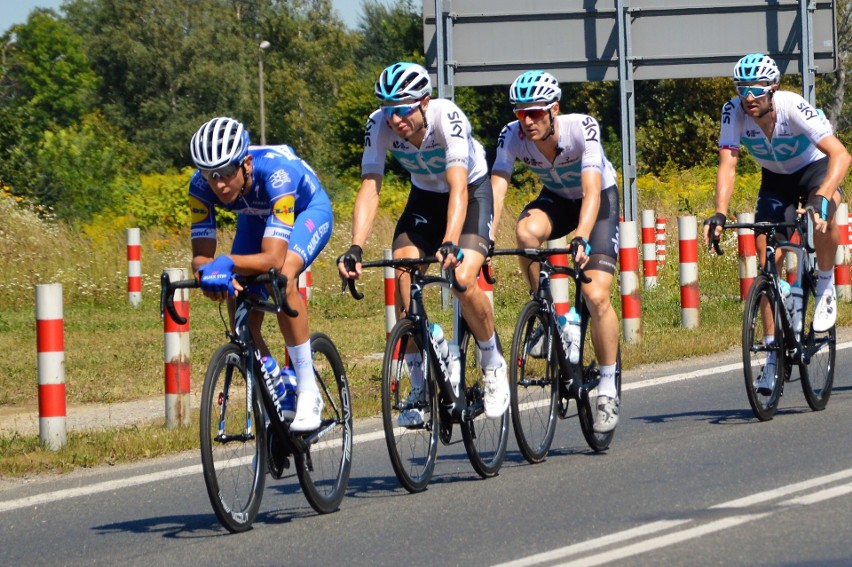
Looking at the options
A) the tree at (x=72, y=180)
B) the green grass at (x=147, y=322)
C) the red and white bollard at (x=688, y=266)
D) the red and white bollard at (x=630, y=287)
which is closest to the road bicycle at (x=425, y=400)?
the green grass at (x=147, y=322)

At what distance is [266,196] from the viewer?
7.12 meters

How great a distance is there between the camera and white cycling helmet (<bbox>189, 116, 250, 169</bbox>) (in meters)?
6.63

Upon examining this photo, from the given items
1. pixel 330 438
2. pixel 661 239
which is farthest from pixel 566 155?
pixel 661 239

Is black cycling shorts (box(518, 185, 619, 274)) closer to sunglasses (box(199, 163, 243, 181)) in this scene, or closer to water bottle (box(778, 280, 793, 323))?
water bottle (box(778, 280, 793, 323))

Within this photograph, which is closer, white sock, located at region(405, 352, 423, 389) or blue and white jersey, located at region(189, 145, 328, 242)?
blue and white jersey, located at region(189, 145, 328, 242)

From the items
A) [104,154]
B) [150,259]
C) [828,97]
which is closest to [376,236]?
[150,259]

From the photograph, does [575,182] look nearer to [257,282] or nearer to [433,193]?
[433,193]

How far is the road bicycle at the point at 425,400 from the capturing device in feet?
24.3

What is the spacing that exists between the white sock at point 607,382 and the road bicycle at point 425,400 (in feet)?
2.76

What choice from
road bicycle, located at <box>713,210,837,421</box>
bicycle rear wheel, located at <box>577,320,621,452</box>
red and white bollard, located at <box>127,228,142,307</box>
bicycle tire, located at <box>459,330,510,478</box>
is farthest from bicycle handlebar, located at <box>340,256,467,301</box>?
red and white bollard, located at <box>127,228,142,307</box>

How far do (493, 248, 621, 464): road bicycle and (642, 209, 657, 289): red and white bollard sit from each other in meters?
12.5

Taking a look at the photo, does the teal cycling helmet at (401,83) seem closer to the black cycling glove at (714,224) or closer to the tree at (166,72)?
the black cycling glove at (714,224)

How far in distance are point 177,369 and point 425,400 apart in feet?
9.69

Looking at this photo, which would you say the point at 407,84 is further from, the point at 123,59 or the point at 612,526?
the point at 123,59
